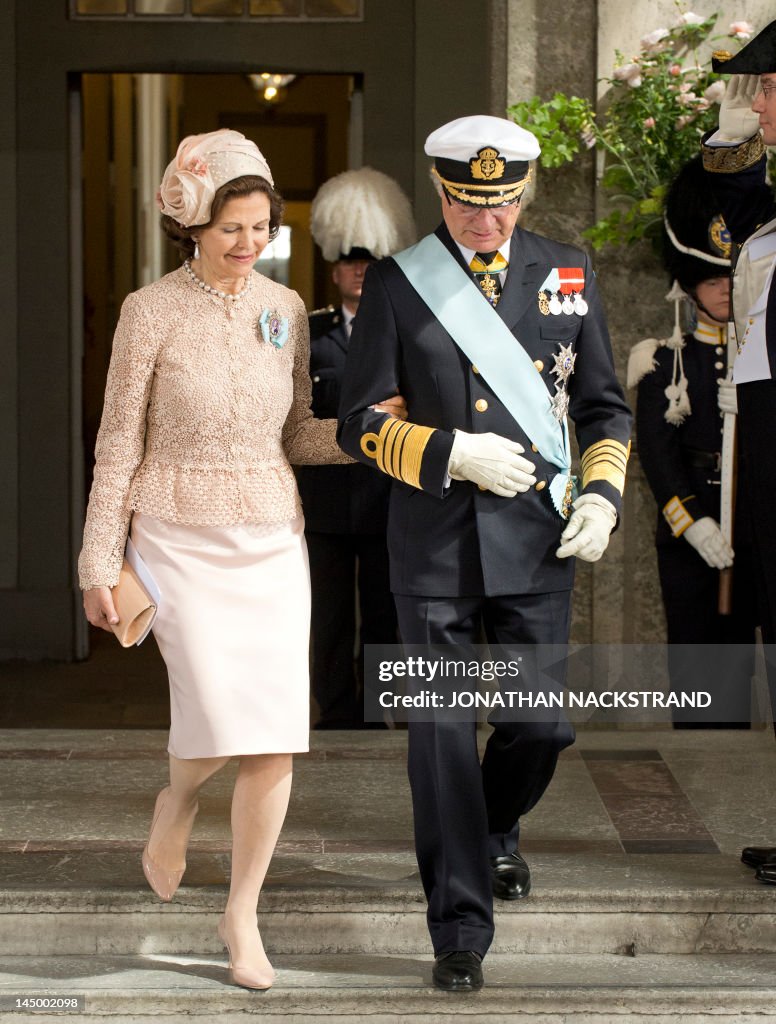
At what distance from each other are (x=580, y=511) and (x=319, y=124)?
33.2 ft

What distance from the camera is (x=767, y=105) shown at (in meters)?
3.76

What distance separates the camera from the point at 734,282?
4074 millimetres

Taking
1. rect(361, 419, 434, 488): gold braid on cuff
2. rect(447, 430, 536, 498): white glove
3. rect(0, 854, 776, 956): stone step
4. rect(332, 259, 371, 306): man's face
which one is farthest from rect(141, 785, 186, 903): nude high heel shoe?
rect(332, 259, 371, 306): man's face

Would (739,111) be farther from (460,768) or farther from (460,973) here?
(460,973)

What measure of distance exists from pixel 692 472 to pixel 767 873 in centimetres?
171

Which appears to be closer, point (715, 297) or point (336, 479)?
point (715, 297)

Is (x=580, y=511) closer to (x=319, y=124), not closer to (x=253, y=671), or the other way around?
(x=253, y=671)

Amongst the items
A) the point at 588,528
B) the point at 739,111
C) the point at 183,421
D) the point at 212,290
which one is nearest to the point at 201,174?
the point at 212,290

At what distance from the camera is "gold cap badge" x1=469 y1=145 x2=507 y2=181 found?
3463 millimetres

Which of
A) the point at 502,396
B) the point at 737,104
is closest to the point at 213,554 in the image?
the point at 502,396

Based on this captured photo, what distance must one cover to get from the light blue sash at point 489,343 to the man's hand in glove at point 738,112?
968 millimetres

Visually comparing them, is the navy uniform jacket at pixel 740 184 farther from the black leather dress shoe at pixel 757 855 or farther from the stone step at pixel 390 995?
the stone step at pixel 390 995

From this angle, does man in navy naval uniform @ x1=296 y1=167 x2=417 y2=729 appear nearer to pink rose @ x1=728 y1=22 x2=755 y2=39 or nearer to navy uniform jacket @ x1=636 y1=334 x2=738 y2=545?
navy uniform jacket @ x1=636 y1=334 x2=738 y2=545

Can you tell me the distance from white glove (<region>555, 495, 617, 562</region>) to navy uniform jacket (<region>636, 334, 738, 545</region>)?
5.73 feet
